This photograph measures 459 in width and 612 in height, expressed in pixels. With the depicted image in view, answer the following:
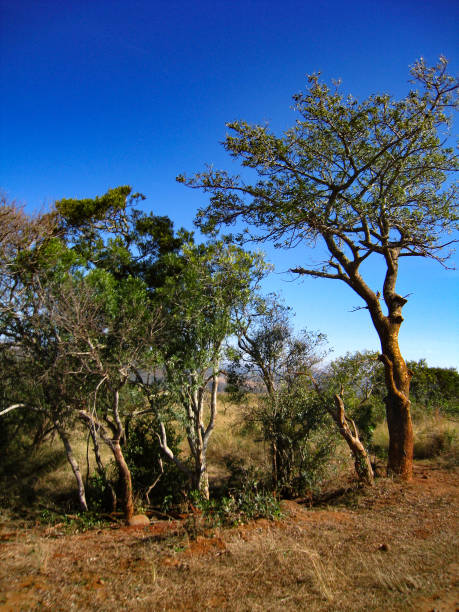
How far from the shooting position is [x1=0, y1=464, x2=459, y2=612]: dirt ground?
3.95 m

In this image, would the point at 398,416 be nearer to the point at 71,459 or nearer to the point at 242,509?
the point at 242,509

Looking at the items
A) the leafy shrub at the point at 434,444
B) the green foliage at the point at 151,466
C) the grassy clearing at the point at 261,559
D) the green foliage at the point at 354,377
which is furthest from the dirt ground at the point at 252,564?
the leafy shrub at the point at 434,444

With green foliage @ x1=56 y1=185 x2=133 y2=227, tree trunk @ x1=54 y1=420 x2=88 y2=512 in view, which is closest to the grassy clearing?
tree trunk @ x1=54 y1=420 x2=88 y2=512

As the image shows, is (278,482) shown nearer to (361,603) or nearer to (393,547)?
(393,547)

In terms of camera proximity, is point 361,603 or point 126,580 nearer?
point 361,603

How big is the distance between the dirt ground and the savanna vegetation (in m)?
0.06

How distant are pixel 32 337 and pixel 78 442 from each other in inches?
278

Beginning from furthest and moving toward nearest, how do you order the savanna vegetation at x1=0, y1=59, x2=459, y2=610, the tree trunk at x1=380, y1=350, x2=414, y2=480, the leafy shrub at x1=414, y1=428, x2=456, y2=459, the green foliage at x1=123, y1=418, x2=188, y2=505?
the leafy shrub at x1=414, y1=428, x2=456, y2=459, the tree trunk at x1=380, y1=350, x2=414, y2=480, the green foliage at x1=123, y1=418, x2=188, y2=505, the savanna vegetation at x1=0, y1=59, x2=459, y2=610

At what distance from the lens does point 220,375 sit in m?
9.26

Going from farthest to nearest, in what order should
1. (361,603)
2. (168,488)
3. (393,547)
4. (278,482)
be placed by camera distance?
(168,488) < (278,482) < (393,547) < (361,603)

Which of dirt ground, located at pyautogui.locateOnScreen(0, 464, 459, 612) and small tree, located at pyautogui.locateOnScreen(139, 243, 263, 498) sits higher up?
small tree, located at pyautogui.locateOnScreen(139, 243, 263, 498)

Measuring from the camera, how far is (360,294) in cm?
1056

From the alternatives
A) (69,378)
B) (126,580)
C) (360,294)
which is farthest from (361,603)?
(360,294)

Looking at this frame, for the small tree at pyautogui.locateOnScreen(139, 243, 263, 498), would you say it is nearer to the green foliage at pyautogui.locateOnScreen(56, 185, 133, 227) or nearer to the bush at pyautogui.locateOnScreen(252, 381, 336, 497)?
the bush at pyautogui.locateOnScreen(252, 381, 336, 497)
